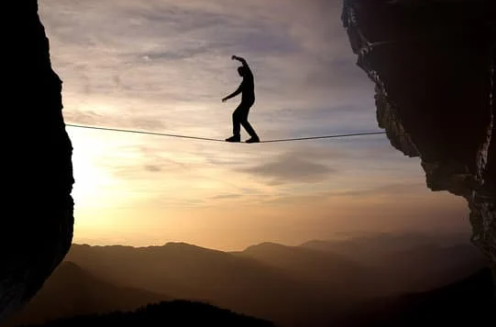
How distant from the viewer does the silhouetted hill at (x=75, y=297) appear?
119m

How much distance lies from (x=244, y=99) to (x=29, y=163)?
7.49 metres

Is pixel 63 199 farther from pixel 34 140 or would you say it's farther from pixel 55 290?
pixel 55 290

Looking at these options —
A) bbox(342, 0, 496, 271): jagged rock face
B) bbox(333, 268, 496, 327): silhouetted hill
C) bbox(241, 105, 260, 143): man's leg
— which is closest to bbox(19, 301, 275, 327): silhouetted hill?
bbox(342, 0, 496, 271): jagged rock face

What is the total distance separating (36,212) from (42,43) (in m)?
5.12

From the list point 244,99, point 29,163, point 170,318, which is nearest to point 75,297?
point 170,318

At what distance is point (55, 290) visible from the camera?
136 meters

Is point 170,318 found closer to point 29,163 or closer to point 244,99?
point 244,99

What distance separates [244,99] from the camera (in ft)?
54.9

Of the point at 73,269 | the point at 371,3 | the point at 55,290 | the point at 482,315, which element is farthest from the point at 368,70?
the point at 73,269

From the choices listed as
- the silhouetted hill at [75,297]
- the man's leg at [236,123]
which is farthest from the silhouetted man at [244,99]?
the silhouetted hill at [75,297]

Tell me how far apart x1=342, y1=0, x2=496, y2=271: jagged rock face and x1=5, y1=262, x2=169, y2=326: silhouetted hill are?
103342mm

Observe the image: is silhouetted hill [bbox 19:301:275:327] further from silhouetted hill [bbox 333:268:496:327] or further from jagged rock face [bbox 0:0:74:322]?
jagged rock face [bbox 0:0:74:322]

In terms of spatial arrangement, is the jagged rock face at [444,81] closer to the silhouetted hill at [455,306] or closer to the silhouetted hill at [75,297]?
the silhouetted hill at [455,306]

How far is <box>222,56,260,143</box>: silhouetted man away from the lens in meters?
16.1
